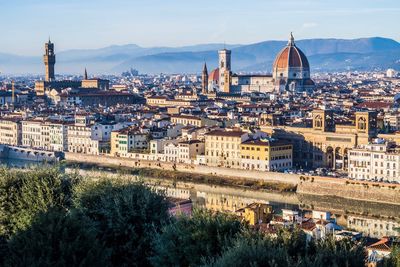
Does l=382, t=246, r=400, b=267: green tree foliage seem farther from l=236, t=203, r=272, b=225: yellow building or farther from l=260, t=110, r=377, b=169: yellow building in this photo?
l=260, t=110, r=377, b=169: yellow building

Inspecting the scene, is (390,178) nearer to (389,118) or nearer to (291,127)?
(291,127)

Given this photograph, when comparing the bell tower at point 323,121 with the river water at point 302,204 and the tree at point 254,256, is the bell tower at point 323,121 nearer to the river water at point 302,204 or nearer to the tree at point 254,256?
the river water at point 302,204

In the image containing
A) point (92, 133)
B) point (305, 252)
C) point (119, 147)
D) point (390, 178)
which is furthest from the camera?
point (92, 133)

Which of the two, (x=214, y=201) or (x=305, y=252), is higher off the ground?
(x=305, y=252)

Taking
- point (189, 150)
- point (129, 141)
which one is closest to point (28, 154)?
point (129, 141)

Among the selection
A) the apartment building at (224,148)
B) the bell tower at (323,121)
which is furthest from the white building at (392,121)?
the apartment building at (224,148)

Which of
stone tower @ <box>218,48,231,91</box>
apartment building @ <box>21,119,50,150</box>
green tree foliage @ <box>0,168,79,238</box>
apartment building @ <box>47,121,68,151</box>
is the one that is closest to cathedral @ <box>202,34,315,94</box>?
stone tower @ <box>218,48,231,91</box>

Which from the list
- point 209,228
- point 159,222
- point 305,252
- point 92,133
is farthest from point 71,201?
point 92,133

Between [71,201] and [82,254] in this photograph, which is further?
[71,201]
